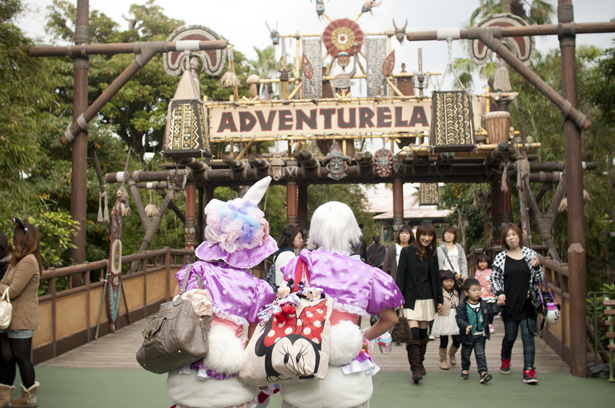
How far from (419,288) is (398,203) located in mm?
6278

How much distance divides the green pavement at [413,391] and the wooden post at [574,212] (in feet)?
1.04

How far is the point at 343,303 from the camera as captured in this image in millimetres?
2725

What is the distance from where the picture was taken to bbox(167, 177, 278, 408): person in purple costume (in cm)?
269

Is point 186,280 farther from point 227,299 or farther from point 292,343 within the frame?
point 292,343

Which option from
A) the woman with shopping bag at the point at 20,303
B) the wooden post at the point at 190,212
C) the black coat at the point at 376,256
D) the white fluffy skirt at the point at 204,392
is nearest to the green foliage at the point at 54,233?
the woman with shopping bag at the point at 20,303

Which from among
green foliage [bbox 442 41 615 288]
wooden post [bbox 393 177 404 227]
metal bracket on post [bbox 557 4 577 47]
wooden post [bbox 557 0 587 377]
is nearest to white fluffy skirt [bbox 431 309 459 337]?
wooden post [bbox 557 0 587 377]

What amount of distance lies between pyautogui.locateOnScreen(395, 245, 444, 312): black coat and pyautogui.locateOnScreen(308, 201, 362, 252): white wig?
8.42ft

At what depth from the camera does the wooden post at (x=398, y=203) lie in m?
11.4

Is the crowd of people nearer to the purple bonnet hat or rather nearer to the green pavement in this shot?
the purple bonnet hat

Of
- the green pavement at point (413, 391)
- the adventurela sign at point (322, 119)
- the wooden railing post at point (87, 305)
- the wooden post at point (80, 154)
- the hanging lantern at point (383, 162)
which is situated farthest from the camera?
the adventurela sign at point (322, 119)

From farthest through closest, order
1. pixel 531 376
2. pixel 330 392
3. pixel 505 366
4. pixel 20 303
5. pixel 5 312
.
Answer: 1. pixel 505 366
2. pixel 531 376
3. pixel 20 303
4. pixel 5 312
5. pixel 330 392

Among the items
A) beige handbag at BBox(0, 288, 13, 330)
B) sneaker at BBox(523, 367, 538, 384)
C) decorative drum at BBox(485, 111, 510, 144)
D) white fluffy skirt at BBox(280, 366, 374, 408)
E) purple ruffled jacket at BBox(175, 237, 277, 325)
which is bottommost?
sneaker at BBox(523, 367, 538, 384)

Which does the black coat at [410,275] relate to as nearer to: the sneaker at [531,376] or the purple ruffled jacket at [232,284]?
the sneaker at [531,376]

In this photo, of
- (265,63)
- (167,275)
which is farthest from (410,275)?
(265,63)
